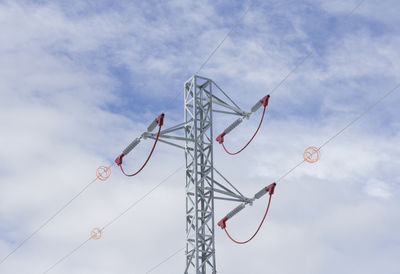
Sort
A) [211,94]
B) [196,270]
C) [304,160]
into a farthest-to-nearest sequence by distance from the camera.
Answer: [211,94] → [304,160] → [196,270]

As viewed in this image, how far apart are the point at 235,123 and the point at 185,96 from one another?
7.67 feet

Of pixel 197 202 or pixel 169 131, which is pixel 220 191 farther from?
pixel 169 131

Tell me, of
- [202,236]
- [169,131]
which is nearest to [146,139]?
[169,131]

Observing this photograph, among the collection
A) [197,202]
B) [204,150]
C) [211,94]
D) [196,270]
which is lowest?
[196,270]

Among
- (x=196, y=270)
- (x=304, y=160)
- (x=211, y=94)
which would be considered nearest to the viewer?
(x=196, y=270)

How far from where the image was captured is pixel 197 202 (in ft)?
78.0

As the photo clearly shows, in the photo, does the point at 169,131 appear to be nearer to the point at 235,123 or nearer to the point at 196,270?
the point at 235,123

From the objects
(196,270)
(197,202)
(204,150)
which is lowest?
(196,270)

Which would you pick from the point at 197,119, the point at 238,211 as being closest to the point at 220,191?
the point at 238,211

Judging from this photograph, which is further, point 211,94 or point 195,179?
point 211,94

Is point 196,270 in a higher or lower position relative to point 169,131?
lower

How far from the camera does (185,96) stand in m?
26.4

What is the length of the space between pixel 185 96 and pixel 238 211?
518cm

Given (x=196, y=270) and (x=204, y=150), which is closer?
(x=196, y=270)
